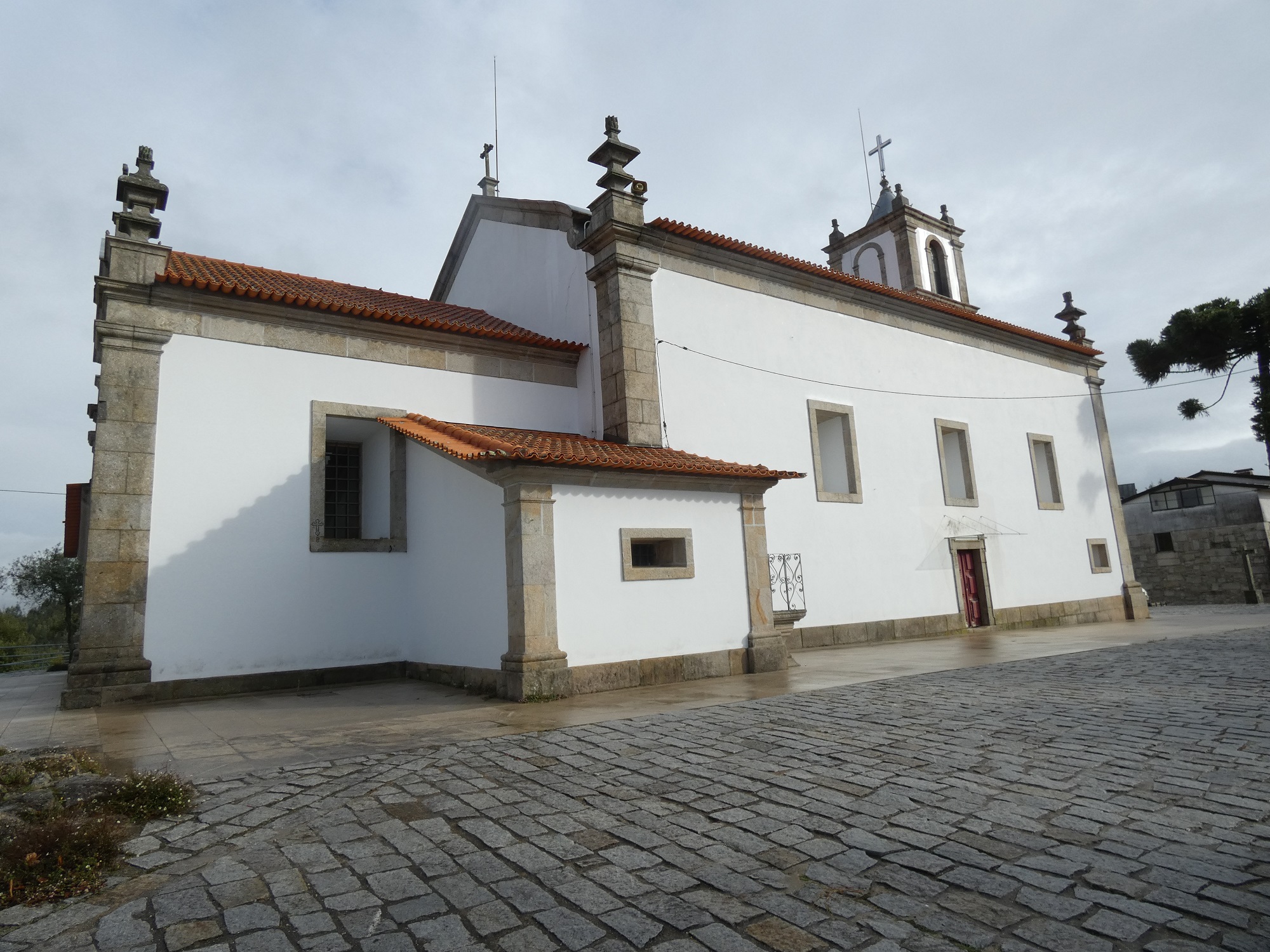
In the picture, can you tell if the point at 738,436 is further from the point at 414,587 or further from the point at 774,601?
the point at 414,587

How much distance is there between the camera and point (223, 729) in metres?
7.11

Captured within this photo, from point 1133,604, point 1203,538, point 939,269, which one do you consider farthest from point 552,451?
point 1203,538

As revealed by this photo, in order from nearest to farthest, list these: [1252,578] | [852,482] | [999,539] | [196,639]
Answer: [196,639]
[852,482]
[999,539]
[1252,578]

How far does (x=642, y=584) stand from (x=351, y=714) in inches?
141

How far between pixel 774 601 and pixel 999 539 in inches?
287

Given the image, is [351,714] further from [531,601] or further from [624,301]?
[624,301]

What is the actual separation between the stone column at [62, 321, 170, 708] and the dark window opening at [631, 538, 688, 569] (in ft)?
20.2

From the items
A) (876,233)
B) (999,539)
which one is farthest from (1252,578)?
(876,233)

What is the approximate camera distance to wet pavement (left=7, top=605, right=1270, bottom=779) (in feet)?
19.8

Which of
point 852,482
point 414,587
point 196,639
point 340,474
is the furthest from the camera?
point 852,482

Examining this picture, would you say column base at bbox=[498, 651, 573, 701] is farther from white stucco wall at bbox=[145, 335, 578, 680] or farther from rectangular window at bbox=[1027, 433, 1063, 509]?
rectangular window at bbox=[1027, 433, 1063, 509]

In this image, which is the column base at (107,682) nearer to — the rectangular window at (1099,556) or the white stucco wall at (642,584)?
the white stucco wall at (642,584)

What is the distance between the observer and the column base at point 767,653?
10250mm

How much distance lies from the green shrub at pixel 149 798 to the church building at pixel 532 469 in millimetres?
4106
